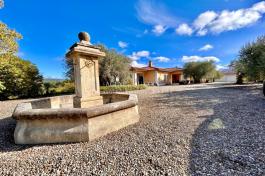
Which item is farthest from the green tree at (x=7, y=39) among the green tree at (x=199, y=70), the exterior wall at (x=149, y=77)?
the green tree at (x=199, y=70)

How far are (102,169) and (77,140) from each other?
122 centimetres

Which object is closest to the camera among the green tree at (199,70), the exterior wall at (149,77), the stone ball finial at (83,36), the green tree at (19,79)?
the stone ball finial at (83,36)

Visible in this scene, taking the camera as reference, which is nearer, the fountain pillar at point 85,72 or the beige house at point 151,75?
the fountain pillar at point 85,72

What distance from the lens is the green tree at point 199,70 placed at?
2793cm

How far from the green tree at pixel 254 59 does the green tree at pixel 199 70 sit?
1504 centimetres

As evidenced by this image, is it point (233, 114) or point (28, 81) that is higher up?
point (28, 81)

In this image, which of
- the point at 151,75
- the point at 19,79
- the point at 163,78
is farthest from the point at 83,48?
the point at 163,78

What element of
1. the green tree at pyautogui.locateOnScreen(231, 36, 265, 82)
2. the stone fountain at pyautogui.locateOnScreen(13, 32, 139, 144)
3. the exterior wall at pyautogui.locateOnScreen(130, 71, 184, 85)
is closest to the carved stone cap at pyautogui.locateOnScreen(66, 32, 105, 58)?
the stone fountain at pyautogui.locateOnScreen(13, 32, 139, 144)

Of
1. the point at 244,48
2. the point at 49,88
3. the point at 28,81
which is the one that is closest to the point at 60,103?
the point at 28,81

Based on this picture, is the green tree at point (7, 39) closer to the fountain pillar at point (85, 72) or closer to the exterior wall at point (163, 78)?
the fountain pillar at point (85, 72)

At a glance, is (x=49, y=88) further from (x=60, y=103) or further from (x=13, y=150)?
(x=13, y=150)

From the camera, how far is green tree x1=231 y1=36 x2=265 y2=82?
1124 cm

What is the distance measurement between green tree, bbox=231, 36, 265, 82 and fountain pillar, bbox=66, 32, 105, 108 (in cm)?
1204

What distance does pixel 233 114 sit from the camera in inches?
189
